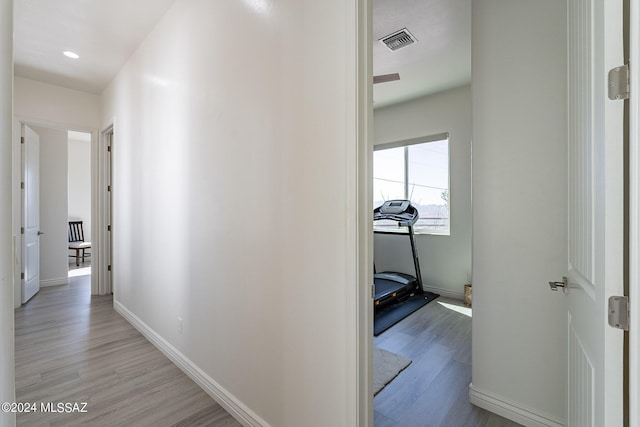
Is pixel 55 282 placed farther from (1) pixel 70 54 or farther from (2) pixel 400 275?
(2) pixel 400 275

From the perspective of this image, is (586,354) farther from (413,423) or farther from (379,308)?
(379,308)

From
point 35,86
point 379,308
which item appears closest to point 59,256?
point 35,86

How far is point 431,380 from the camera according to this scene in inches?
82.0

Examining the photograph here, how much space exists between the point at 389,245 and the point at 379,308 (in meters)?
1.48

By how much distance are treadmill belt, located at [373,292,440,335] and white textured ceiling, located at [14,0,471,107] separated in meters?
2.99

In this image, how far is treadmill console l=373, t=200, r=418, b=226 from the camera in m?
4.04

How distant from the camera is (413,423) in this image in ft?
5.49

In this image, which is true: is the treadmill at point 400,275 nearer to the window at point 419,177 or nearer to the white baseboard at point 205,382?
the window at point 419,177

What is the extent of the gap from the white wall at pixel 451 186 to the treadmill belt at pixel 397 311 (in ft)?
1.23

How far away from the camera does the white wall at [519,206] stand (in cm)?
157

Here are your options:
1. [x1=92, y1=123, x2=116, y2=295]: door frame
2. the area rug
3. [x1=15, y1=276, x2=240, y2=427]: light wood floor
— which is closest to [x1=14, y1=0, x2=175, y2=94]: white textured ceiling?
[x1=92, y1=123, x2=116, y2=295]: door frame

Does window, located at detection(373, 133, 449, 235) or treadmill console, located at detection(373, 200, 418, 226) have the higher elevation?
window, located at detection(373, 133, 449, 235)

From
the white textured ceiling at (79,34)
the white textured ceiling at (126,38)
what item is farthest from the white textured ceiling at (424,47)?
the white textured ceiling at (79,34)

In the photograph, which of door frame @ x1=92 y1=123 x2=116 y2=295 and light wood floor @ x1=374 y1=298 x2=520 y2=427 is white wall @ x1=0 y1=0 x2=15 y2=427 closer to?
light wood floor @ x1=374 y1=298 x2=520 y2=427
